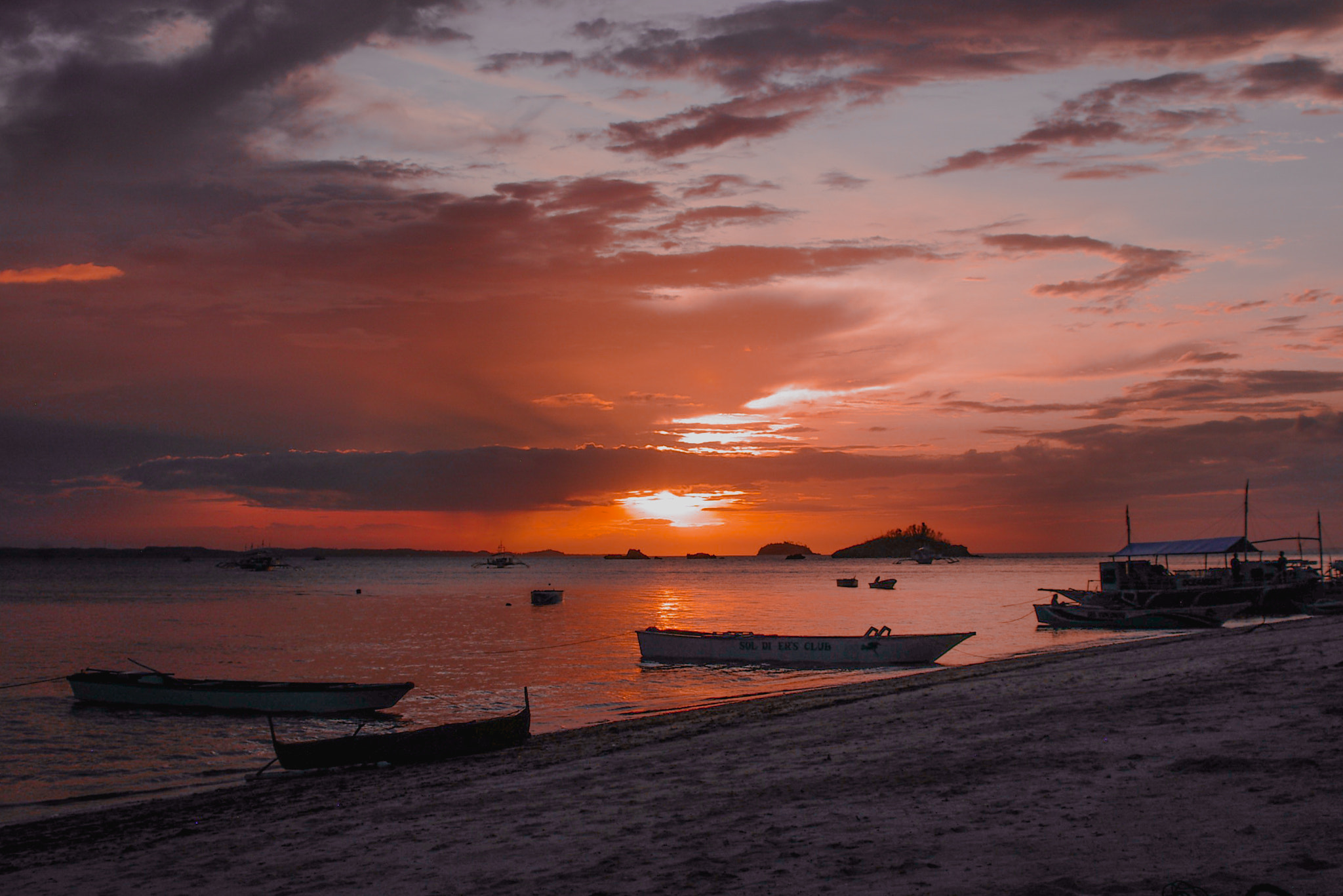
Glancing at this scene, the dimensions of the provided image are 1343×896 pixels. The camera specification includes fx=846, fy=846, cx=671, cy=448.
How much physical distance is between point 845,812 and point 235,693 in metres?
27.8

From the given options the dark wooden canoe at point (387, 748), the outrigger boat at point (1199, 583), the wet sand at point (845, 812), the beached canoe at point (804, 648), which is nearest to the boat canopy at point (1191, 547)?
the outrigger boat at point (1199, 583)

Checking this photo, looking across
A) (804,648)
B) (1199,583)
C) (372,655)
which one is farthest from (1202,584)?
(372,655)

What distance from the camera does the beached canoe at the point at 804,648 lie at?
39.4m

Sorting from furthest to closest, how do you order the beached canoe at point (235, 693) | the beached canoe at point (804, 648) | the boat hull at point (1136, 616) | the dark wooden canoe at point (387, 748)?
the boat hull at point (1136, 616) < the beached canoe at point (804, 648) < the beached canoe at point (235, 693) < the dark wooden canoe at point (387, 748)

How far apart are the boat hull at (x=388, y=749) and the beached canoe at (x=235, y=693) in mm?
10167

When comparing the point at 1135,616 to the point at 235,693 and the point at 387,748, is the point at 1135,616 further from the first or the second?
the point at 235,693

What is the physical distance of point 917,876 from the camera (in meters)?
7.77

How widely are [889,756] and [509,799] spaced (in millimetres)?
6068

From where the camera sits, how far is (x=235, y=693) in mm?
30969

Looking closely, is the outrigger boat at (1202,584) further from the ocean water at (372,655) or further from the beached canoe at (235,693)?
the beached canoe at (235,693)

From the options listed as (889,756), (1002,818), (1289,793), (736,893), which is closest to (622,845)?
(736,893)

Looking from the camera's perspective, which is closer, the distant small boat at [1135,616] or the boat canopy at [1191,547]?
the distant small boat at [1135,616]

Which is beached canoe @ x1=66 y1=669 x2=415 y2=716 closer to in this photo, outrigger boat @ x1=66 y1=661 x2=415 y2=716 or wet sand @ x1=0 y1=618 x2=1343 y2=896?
outrigger boat @ x1=66 y1=661 x2=415 y2=716

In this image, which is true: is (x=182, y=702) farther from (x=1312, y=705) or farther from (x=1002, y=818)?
(x=1312, y=705)
